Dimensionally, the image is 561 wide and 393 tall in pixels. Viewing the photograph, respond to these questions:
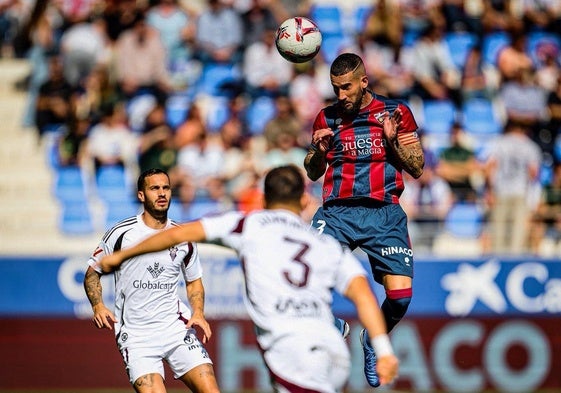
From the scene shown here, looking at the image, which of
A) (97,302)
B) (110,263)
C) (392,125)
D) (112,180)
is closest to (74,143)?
(112,180)

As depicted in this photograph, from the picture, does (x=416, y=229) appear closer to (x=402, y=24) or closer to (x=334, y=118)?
Answer: (x=402, y=24)

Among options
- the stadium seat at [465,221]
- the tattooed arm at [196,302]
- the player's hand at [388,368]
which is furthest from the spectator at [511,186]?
the player's hand at [388,368]

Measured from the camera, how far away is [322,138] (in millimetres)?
8742

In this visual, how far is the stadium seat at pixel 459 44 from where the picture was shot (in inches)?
760

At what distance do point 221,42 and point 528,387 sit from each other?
7629 mm

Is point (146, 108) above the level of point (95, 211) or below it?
above

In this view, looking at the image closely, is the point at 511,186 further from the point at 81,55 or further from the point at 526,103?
the point at 81,55

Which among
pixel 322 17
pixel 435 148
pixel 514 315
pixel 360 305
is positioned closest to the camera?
pixel 360 305

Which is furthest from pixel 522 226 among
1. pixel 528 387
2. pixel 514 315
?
pixel 528 387

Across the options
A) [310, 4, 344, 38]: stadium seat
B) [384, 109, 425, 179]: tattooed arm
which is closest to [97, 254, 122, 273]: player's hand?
[384, 109, 425, 179]: tattooed arm

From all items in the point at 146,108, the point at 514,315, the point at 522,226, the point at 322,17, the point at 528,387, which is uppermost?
the point at 322,17

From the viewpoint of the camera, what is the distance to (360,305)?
22.1ft

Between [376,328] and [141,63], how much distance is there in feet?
40.4

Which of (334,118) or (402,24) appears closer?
(334,118)
